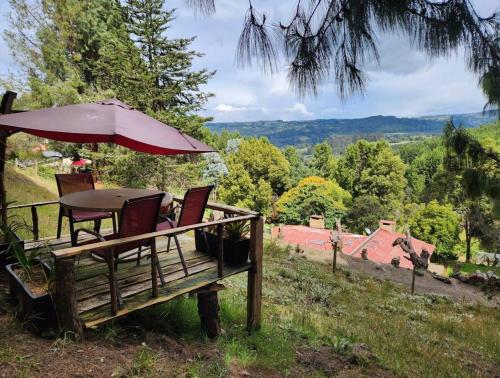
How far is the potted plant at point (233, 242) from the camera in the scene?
3.87m

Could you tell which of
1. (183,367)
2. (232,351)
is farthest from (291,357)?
(183,367)

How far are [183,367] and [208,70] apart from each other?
19226mm

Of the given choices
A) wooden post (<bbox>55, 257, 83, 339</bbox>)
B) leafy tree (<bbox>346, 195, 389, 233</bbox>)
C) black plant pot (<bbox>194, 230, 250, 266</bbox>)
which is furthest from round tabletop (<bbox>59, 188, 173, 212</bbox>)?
leafy tree (<bbox>346, 195, 389, 233</bbox>)

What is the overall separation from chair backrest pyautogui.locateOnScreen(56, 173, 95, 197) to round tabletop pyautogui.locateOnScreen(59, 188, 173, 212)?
2.99ft

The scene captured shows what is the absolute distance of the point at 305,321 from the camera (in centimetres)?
486

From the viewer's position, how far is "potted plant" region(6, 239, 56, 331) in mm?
2604

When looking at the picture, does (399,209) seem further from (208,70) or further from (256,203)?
(208,70)

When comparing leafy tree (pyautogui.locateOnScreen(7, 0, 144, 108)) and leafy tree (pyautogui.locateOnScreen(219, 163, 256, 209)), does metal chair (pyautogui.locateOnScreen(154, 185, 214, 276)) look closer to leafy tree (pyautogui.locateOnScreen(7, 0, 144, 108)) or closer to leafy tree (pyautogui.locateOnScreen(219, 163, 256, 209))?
leafy tree (pyautogui.locateOnScreen(7, 0, 144, 108))

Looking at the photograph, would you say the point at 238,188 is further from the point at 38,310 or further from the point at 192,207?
Answer: the point at 38,310

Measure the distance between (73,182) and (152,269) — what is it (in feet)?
9.55

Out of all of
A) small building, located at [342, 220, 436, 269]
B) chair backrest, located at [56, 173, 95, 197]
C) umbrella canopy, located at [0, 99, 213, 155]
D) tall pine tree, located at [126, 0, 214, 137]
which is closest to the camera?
umbrella canopy, located at [0, 99, 213, 155]

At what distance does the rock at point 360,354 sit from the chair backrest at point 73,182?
4430 millimetres

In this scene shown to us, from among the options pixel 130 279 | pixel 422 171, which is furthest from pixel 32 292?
pixel 422 171

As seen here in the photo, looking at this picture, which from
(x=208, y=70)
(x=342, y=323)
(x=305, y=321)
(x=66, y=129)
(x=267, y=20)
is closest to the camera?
(x=66, y=129)
